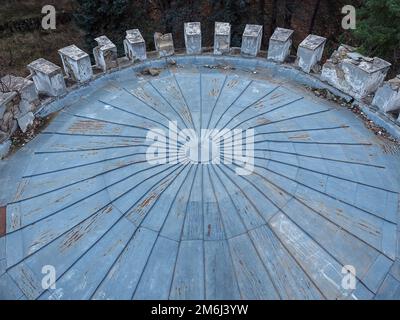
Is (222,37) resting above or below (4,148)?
above

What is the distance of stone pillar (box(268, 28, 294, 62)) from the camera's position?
16.7 meters

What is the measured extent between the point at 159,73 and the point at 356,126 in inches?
318

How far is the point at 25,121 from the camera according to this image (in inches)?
574

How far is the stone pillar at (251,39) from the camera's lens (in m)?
17.1

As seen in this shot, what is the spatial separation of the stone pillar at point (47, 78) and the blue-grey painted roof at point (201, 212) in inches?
67.2

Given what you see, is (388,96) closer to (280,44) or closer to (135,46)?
(280,44)

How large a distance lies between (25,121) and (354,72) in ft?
40.0

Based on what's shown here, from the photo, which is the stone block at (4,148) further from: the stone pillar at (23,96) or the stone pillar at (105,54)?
the stone pillar at (105,54)

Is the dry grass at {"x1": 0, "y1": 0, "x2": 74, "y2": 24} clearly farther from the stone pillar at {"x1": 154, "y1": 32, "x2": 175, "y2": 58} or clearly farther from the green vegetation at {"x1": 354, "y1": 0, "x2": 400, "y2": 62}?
the green vegetation at {"x1": 354, "y1": 0, "x2": 400, "y2": 62}

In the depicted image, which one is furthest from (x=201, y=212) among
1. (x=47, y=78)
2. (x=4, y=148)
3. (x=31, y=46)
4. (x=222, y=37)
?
(x=31, y=46)

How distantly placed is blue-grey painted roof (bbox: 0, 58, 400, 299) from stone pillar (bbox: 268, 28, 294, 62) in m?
3.45

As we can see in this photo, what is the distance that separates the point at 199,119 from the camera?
45.9 feet
